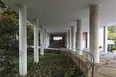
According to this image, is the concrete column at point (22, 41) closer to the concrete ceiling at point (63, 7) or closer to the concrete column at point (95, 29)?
the concrete ceiling at point (63, 7)

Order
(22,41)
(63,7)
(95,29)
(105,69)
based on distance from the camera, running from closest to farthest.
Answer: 1. (105,69)
2. (95,29)
3. (22,41)
4. (63,7)

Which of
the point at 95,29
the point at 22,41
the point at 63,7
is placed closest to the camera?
the point at 95,29

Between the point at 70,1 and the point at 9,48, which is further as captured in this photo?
the point at 9,48

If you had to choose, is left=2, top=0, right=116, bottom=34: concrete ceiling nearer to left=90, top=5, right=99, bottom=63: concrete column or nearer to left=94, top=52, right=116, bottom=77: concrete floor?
left=90, top=5, right=99, bottom=63: concrete column

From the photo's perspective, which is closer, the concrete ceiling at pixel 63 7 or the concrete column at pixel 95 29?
the concrete ceiling at pixel 63 7

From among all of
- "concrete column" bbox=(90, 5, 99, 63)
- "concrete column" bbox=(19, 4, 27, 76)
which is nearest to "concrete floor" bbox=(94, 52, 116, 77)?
"concrete column" bbox=(90, 5, 99, 63)

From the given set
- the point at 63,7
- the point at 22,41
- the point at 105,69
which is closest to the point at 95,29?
the point at 105,69

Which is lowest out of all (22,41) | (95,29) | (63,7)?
(22,41)

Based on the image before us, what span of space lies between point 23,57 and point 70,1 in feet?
20.0

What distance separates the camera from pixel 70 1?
23.5 ft

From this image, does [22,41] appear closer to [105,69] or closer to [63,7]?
[63,7]

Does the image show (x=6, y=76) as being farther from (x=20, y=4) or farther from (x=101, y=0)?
(x=101, y=0)

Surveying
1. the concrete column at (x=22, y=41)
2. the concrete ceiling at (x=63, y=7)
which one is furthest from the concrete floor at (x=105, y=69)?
the concrete column at (x=22, y=41)

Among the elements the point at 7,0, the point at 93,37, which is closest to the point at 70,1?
the point at 93,37
